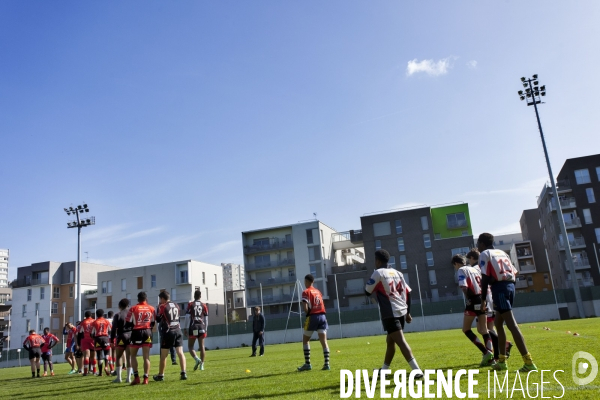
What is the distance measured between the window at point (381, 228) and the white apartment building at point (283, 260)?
854 centimetres

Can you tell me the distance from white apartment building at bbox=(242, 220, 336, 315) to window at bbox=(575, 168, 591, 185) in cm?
3714

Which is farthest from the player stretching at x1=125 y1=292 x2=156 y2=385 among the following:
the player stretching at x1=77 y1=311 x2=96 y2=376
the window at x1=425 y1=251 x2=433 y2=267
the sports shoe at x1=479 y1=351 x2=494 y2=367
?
the window at x1=425 y1=251 x2=433 y2=267

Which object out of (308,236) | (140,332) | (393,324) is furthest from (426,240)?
(393,324)

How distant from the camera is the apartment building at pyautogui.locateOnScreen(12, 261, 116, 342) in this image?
8450 centimetres

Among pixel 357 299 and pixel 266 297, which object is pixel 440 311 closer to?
pixel 357 299

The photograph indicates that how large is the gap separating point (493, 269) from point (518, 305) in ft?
126

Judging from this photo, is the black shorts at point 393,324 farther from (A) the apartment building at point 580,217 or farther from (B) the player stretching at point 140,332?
(A) the apartment building at point 580,217

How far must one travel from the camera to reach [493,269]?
26.2ft

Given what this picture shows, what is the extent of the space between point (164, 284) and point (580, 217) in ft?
206

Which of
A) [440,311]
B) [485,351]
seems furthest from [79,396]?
[440,311]

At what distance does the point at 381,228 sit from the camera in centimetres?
7244

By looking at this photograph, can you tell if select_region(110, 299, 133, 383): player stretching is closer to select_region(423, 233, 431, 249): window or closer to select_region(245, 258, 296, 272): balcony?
select_region(423, 233, 431, 249): window

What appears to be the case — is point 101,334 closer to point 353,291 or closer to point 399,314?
point 399,314

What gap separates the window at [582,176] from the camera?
69.4 m
